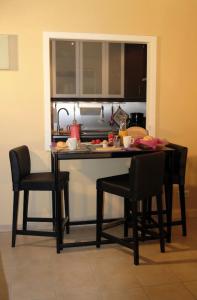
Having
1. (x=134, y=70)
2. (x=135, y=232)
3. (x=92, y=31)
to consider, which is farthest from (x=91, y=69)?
(x=135, y=232)

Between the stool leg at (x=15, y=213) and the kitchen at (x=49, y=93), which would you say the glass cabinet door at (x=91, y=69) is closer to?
the kitchen at (x=49, y=93)

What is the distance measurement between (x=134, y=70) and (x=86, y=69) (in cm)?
71

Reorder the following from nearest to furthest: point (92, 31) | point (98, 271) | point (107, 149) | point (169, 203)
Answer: point (98, 271), point (107, 149), point (169, 203), point (92, 31)

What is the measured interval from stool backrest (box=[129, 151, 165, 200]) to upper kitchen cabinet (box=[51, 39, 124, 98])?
8.20ft

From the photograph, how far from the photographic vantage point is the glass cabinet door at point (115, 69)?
5090 mm

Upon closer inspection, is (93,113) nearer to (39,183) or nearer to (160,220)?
(39,183)

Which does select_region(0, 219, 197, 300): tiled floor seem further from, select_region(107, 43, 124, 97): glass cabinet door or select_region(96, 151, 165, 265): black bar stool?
select_region(107, 43, 124, 97): glass cabinet door

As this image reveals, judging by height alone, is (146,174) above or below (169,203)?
above

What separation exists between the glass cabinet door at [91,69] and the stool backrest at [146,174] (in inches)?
98.2

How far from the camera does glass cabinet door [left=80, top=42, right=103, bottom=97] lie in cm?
501

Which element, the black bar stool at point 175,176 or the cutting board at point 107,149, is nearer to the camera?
the cutting board at point 107,149

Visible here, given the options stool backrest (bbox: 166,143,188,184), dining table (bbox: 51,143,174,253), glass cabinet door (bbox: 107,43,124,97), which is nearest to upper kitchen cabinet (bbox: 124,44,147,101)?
glass cabinet door (bbox: 107,43,124,97)

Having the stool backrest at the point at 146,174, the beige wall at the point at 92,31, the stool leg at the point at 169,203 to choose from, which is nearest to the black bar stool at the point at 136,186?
the stool backrest at the point at 146,174

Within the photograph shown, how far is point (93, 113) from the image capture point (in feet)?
18.0
